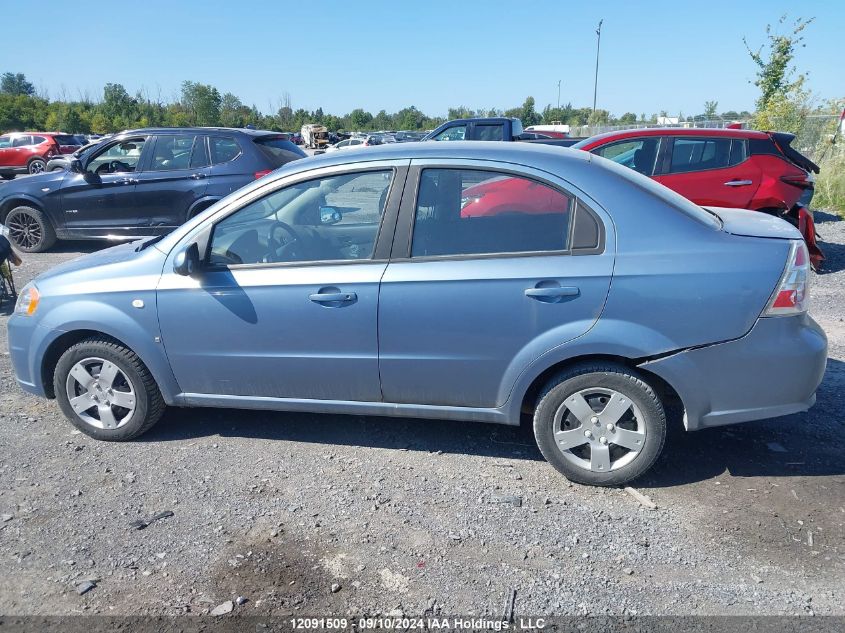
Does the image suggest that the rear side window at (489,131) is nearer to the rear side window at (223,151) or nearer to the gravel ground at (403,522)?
the rear side window at (223,151)

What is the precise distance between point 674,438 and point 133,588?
10.3 ft

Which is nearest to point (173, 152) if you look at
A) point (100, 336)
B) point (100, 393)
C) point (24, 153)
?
point (100, 336)

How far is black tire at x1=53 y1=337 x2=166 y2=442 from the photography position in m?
4.12

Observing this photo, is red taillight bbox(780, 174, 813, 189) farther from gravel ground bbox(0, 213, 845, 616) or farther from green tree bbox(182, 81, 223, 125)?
green tree bbox(182, 81, 223, 125)

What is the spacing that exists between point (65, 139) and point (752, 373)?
31.7 metres

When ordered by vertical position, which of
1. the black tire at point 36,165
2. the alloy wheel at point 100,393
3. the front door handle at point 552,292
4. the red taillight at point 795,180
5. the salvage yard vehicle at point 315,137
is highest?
the front door handle at point 552,292

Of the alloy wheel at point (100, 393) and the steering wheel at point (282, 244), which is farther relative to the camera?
the alloy wheel at point (100, 393)

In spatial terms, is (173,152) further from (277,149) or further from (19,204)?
(19,204)

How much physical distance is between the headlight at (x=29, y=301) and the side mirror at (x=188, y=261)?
1.09 m

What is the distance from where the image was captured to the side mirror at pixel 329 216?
4.02m

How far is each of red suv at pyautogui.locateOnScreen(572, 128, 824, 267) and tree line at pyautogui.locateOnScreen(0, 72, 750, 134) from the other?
1309 inches

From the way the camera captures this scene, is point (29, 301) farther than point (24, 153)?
No

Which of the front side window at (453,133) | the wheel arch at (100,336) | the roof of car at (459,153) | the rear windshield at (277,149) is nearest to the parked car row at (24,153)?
the front side window at (453,133)

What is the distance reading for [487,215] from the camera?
376 cm
